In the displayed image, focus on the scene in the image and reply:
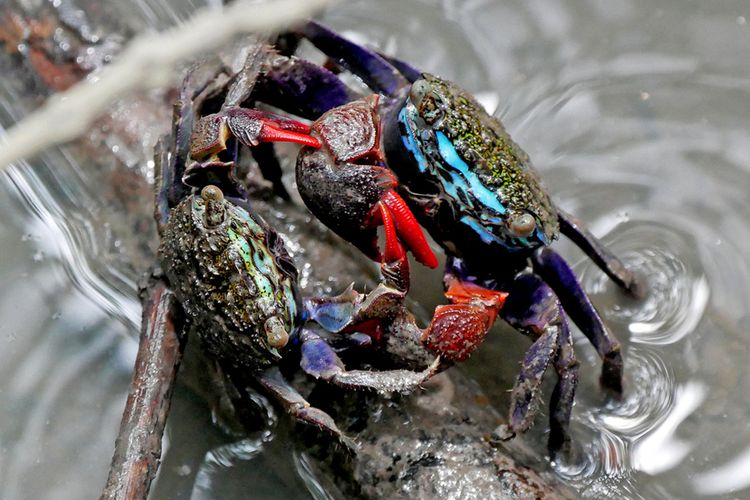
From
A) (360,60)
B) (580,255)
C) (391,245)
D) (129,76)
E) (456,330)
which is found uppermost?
(129,76)

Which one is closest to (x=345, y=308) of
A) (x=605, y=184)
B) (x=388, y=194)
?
(x=388, y=194)

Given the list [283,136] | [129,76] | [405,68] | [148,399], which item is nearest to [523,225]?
[283,136]

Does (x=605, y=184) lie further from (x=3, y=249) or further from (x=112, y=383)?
(x=3, y=249)

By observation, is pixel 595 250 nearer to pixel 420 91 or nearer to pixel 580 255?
pixel 580 255

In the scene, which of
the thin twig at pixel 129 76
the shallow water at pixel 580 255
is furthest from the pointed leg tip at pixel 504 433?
the thin twig at pixel 129 76

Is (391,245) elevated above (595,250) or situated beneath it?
elevated above
